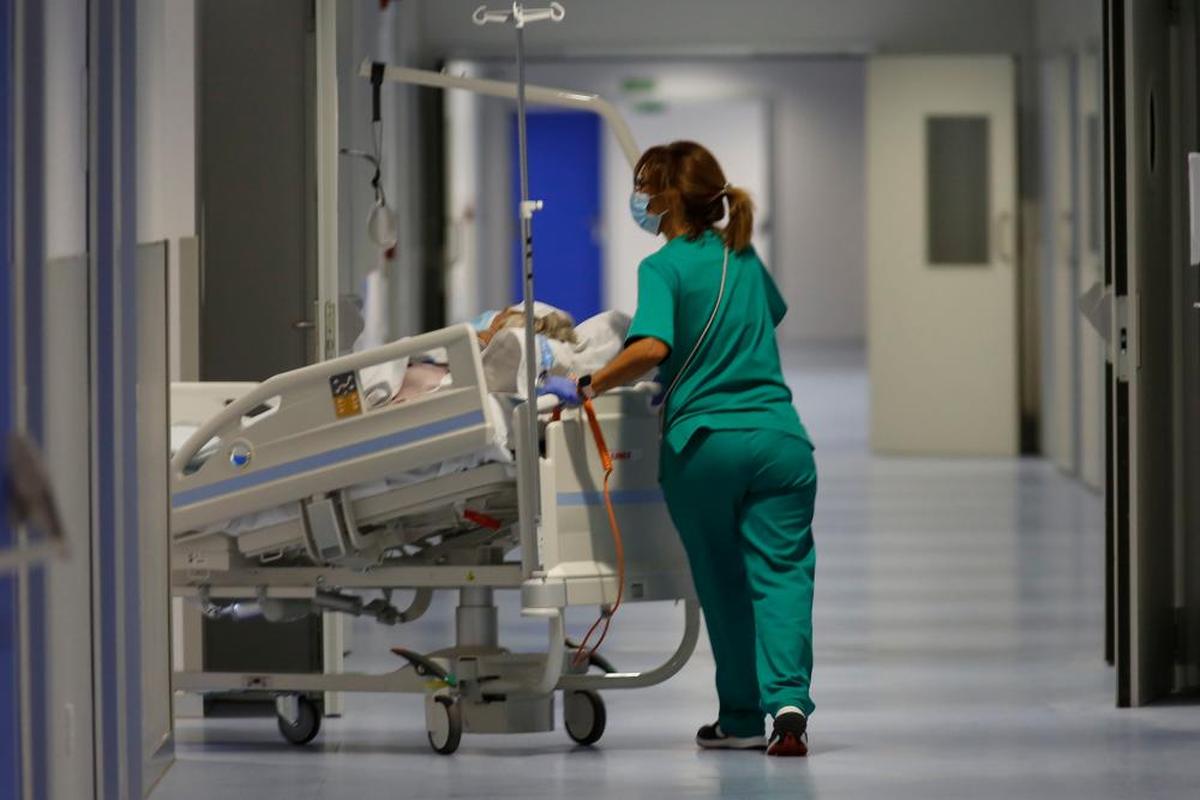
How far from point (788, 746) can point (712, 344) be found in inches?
33.7

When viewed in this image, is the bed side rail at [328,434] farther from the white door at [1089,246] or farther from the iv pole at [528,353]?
the white door at [1089,246]

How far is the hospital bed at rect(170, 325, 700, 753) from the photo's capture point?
173 inches

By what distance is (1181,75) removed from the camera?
5.53 metres

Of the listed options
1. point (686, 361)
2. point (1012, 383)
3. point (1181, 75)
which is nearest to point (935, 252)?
point (1012, 383)

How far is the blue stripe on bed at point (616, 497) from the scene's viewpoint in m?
4.56

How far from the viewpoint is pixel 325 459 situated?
443 centimetres

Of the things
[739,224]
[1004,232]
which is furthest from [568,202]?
[739,224]

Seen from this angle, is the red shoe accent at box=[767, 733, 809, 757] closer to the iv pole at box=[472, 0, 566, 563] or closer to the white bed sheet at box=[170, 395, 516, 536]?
the iv pole at box=[472, 0, 566, 563]

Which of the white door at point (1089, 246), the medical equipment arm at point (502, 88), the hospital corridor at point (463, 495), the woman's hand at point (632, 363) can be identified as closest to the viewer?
the hospital corridor at point (463, 495)

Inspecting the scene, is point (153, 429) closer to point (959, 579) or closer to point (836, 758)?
point (836, 758)

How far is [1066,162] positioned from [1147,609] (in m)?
6.30

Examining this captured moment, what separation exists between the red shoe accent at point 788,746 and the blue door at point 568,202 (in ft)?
54.8

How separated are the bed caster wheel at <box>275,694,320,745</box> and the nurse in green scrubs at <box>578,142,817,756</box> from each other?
93 cm

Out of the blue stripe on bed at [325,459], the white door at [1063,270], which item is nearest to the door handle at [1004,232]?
the white door at [1063,270]
